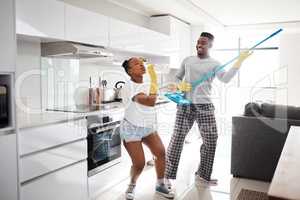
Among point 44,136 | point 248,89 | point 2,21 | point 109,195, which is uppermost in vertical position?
point 2,21

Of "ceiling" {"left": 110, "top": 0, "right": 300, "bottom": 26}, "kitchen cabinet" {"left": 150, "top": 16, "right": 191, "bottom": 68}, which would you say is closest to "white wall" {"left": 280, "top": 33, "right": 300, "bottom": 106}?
"ceiling" {"left": 110, "top": 0, "right": 300, "bottom": 26}

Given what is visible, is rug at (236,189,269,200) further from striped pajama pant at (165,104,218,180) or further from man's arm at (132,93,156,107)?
man's arm at (132,93,156,107)

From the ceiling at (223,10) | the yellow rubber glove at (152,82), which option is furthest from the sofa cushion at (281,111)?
the ceiling at (223,10)

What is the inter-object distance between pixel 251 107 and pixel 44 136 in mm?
2236

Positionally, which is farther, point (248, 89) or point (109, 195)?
point (248, 89)

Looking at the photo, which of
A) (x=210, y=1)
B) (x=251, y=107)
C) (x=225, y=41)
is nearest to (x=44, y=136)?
(x=251, y=107)

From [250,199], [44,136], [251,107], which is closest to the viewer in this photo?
[44,136]

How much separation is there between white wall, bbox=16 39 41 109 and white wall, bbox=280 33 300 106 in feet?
16.7

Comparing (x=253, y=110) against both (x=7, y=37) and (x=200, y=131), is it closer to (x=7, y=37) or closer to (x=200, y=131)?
(x=200, y=131)

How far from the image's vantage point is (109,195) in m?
2.86

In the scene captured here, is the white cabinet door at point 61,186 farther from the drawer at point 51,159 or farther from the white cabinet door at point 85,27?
the white cabinet door at point 85,27

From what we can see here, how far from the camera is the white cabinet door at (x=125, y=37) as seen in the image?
320 cm

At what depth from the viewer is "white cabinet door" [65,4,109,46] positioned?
262 centimetres

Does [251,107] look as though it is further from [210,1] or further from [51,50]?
[51,50]
